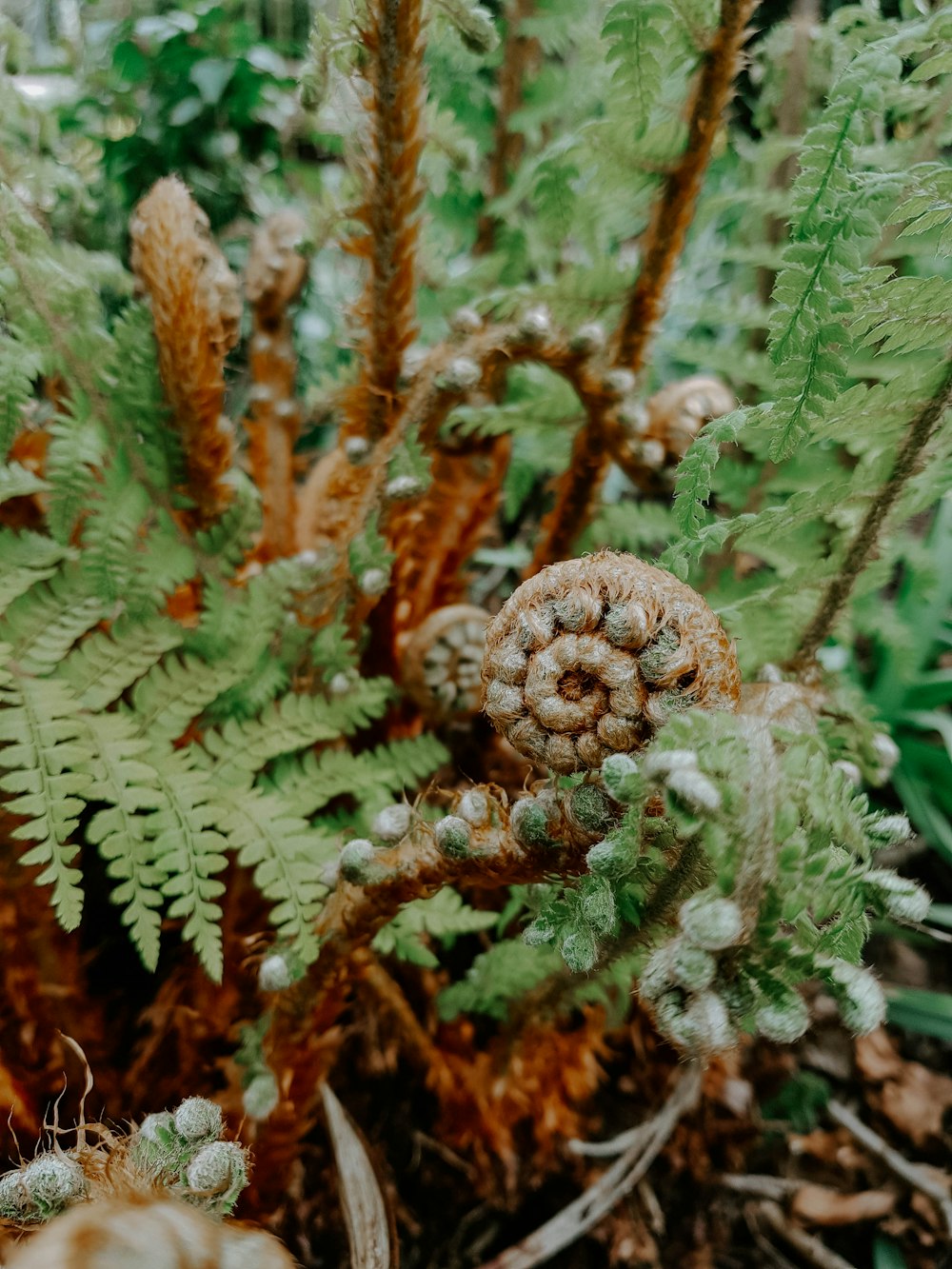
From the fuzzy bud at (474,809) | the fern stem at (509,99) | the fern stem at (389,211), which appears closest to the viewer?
the fuzzy bud at (474,809)

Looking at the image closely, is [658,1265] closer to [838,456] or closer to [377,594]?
[377,594]

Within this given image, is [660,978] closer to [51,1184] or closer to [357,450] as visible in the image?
[51,1184]

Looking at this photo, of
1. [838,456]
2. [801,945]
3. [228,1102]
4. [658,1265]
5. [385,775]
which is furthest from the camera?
[838,456]

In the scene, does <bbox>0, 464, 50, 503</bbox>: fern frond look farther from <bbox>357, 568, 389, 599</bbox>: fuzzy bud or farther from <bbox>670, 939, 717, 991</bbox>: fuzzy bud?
<bbox>670, 939, 717, 991</bbox>: fuzzy bud

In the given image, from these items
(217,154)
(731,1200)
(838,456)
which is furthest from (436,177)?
(731,1200)

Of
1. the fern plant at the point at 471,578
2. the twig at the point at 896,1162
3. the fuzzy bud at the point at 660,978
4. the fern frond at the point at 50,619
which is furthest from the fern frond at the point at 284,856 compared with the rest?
the twig at the point at 896,1162

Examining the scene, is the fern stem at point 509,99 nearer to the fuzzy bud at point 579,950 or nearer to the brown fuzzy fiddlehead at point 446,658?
the brown fuzzy fiddlehead at point 446,658

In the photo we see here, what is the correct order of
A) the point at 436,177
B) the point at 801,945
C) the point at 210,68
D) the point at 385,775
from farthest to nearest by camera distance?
the point at 210,68 < the point at 436,177 < the point at 385,775 < the point at 801,945
